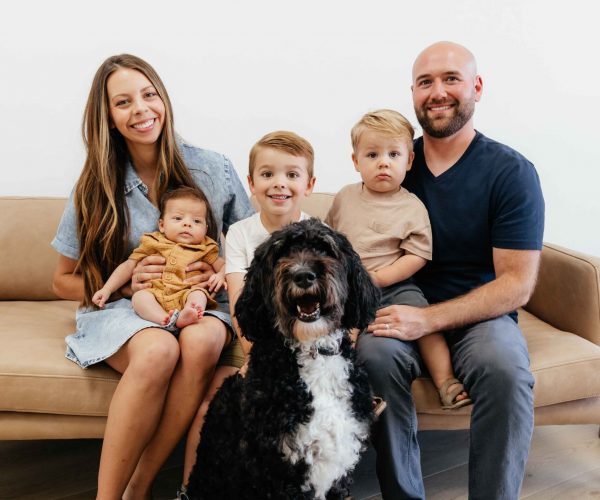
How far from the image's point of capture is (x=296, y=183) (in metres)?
1.97

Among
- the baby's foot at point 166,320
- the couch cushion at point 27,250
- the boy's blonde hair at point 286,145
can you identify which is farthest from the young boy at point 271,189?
the couch cushion at point 27,250

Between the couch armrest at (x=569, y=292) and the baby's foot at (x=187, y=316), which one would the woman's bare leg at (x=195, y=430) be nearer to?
the baby's foot at (x=187, y=316)

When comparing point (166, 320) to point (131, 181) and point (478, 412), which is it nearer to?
point (131, 181)

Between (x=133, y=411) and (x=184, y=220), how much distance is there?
27.8 inches

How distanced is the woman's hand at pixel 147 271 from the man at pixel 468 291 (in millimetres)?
783

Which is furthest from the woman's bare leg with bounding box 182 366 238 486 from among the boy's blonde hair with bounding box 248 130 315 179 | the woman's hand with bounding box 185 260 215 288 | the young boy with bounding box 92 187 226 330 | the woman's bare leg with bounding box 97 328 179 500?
the boy's blonde hair with bounding box 248 130 315 179

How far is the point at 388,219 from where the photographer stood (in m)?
2.10

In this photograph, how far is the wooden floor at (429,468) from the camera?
87.1 inches

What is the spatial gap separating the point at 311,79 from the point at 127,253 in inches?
60.4

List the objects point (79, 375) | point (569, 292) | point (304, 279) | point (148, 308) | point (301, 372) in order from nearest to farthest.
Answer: point (304, 279), point (301, 372), point (79, 375), point (148, 308), point (569, 292)

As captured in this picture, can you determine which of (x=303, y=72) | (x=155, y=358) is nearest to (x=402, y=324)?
(x=155, y=358)

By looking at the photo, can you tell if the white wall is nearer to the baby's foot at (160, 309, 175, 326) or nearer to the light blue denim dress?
the light blue denim dress

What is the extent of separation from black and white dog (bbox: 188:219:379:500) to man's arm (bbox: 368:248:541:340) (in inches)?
13.0

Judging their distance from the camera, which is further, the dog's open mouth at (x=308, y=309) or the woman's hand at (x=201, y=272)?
the woman's hand at (x=201, y=272)
